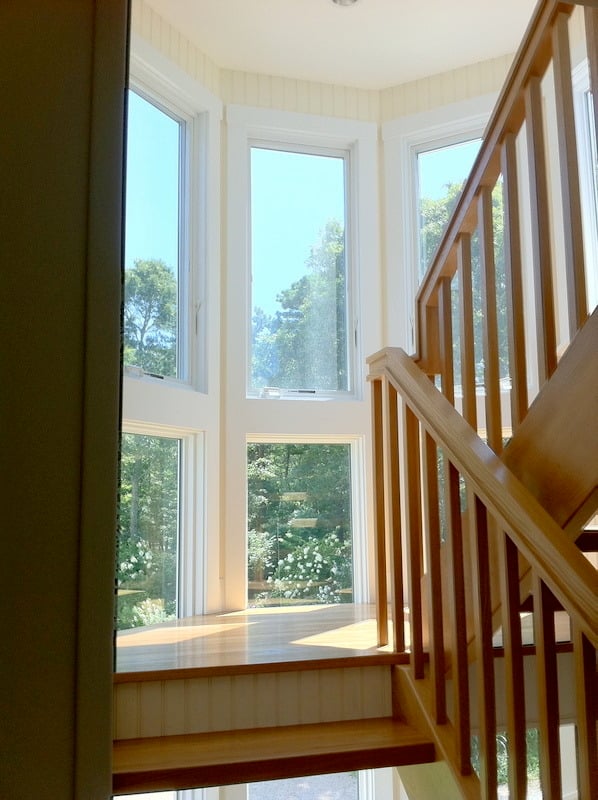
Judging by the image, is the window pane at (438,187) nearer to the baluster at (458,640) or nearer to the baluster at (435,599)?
the baluster at (435,599)

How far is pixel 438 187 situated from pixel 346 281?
714 mm

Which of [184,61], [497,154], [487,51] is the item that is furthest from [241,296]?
[497,154]

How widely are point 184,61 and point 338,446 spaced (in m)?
2.09

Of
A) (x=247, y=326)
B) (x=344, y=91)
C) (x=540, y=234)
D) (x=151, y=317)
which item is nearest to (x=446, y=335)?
(x=540, y=234)

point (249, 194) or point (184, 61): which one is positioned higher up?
point (184, 61)

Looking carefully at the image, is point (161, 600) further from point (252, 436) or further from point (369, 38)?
point (369, 38)

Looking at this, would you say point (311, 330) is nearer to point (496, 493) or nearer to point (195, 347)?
point (195, 347)

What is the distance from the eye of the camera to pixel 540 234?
1854 mm

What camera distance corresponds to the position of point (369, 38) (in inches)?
151

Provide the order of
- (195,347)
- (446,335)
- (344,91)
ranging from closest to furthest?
(446,335), (195,347), (344,91)

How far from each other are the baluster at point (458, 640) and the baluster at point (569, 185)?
49 centimetres

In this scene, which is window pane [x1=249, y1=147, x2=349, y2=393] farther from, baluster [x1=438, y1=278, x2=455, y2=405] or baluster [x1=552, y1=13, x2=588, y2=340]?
baluster [x1=552, y1=13, x2=588, y2=340]

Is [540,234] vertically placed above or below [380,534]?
above

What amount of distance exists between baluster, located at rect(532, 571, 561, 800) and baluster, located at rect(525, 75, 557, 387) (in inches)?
22.7
